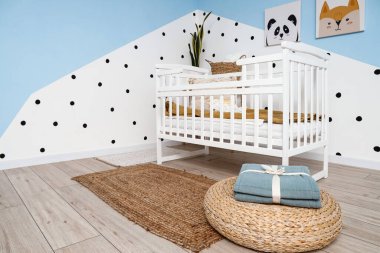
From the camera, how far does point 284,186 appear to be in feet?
3.10

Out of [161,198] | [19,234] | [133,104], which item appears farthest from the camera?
[133,104]

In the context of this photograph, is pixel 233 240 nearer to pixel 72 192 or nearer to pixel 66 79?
pixel 72 192

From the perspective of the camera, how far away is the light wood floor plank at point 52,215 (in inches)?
40.7

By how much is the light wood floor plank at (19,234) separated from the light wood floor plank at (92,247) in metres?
0.07

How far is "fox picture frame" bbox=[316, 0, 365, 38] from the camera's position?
1.89 m

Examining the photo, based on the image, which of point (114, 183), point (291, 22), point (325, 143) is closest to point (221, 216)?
point (114, 183)

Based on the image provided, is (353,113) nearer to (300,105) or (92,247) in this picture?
(300,105)

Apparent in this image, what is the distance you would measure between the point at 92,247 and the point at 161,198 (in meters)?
0.49

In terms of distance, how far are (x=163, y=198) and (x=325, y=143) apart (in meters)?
1.09

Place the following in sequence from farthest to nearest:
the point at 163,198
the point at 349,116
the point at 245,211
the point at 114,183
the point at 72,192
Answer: the point at 349,116 < the point at 114,183 < the point at 72,192 < the point at 163,198 < the point at 245,211

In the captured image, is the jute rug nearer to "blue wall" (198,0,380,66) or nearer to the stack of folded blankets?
the stack of folded blankets

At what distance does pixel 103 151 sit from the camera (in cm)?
255

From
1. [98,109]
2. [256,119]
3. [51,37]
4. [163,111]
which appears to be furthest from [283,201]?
[51,37]

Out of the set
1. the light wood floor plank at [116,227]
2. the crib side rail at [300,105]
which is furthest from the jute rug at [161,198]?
the crib side rail at [300,105]
